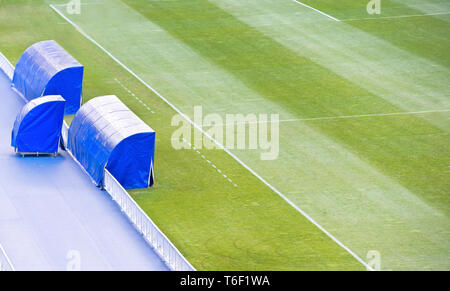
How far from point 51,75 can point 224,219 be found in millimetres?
15062

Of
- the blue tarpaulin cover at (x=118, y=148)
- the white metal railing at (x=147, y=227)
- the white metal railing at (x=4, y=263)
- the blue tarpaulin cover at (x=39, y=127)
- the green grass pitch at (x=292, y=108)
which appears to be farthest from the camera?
the blue tarpaulin cover at (x=39, y=127)

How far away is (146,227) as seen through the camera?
3566 cm

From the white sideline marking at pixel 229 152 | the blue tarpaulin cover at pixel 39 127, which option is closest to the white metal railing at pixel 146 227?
the blue tarpaulin cover at pixel 39 127

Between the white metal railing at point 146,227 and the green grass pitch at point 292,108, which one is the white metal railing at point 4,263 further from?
the green grass pitch at point 292,108

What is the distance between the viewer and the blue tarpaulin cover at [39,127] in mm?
43406

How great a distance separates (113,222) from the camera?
36938 mm

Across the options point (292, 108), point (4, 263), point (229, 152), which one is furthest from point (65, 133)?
point (4, 263)

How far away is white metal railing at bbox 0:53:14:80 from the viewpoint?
5519 cm

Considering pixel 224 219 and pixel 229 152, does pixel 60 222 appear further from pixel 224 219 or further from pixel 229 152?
pixel 229 152

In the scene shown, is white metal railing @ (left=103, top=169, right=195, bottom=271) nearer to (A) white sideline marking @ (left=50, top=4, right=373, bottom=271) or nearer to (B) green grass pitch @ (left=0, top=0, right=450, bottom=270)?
(B) green grass pitch @ (left=0, top=0, right=450, bottom=270)

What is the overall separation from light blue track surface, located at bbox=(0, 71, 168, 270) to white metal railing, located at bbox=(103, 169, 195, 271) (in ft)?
0.79

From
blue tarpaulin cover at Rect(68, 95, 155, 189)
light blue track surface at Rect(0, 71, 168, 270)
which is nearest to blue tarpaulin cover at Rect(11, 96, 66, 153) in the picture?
light blue track surface at Rect(0, 71, 168, 270)

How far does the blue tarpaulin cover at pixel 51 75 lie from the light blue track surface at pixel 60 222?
6.16 metres
